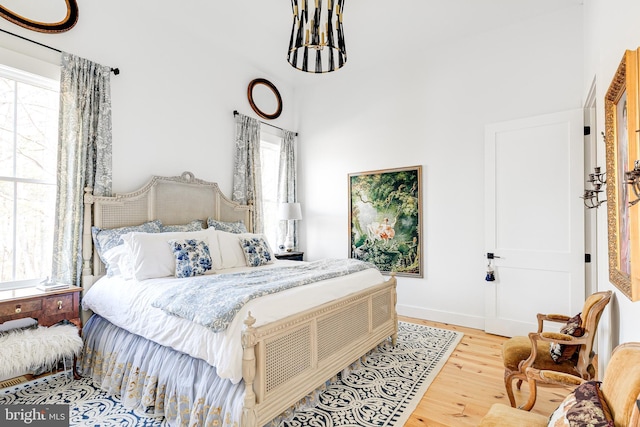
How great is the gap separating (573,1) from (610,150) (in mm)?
2594

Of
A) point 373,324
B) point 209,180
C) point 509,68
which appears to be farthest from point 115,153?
point 509,68

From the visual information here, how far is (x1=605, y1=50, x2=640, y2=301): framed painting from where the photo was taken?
1.27m

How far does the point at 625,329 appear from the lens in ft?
5.18

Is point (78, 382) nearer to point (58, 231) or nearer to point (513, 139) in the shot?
point (58, 231)

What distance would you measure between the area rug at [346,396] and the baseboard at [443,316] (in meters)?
1.01

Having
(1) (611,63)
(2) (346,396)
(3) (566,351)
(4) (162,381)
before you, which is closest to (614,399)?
(3) (566,351)

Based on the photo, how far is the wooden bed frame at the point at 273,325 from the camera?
1.82 meters

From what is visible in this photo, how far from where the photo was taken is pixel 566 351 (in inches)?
81.1

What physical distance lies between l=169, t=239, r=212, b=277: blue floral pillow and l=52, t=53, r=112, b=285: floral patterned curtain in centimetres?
86

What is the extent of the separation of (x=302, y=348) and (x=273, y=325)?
0.38 m

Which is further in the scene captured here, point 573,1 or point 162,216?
point 162,216

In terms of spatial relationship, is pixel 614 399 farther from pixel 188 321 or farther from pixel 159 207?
pixel 159 207

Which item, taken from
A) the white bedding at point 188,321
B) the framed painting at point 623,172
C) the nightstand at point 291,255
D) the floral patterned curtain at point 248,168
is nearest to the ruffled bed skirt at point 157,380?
the white bedding at point 188,321

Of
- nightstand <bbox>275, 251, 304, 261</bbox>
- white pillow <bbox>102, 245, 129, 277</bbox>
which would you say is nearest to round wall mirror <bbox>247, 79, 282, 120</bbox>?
nightstand <bbox>275, 251, 304, 261</bbox>
